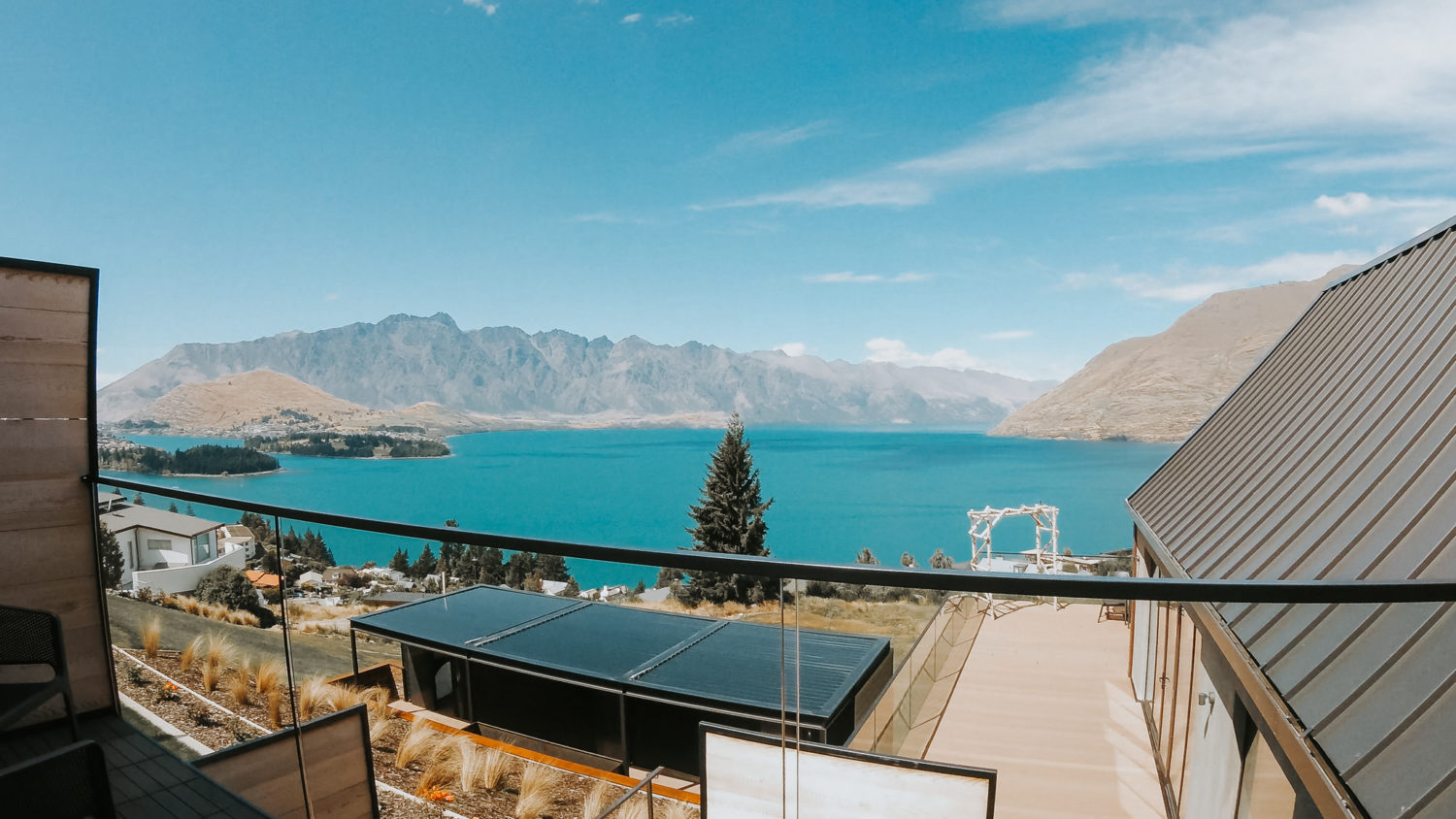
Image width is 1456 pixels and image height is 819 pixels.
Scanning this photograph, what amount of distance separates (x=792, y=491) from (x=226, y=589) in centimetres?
10087

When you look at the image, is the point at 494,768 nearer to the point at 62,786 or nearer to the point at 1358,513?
the point at 62,786

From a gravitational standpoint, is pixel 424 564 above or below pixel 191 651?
above

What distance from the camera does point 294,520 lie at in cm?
196

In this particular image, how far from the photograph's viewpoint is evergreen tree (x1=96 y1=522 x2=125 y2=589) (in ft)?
8.96

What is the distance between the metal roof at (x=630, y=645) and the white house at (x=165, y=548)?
0.72 metres

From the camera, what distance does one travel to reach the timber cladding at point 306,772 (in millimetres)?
2127

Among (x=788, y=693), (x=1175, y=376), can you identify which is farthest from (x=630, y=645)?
(x=1175, y=376)

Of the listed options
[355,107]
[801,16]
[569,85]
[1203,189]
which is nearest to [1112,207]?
[1203,189]

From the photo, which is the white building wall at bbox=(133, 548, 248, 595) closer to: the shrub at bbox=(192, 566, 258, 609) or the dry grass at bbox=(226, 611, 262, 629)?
the shrub at bbox=(192, 566, 258, 609)

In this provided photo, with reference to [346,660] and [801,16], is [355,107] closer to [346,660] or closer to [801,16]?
[801,16]

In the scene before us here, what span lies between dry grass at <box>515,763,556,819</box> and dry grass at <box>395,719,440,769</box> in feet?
1.35

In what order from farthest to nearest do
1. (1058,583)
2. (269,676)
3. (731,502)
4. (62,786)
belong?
(731,502), (269,676), (62,786), (1058,583)

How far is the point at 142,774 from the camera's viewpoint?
2.19 m

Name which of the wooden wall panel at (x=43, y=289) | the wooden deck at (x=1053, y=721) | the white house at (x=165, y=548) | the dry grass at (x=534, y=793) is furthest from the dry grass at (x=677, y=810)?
the wooden wall panel at (x=43, y=289)
